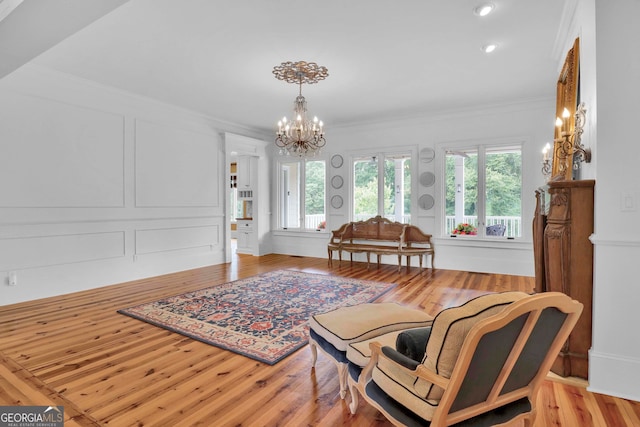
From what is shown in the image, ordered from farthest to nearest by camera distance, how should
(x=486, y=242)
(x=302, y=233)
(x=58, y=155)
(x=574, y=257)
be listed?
(x=302, y=233) < (x=486, y=242) < (x=58, y=155) < (x=574, y=257)

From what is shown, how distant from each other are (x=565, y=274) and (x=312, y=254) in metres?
6.01

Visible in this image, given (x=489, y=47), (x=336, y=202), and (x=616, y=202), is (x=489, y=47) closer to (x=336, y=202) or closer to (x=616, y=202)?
(x=616, y=202)

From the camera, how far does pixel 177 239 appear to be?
20.5 ft

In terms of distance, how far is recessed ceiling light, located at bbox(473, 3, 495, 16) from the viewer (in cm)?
301

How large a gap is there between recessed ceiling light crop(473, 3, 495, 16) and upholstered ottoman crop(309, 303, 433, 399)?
109 inches

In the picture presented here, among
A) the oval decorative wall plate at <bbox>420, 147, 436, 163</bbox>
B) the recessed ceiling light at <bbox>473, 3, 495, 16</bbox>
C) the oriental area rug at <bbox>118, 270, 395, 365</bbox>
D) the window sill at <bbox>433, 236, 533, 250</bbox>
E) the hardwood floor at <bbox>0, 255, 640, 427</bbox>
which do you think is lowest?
the hardwood floor at <bbox>0, 255, 640, 427</bbox>

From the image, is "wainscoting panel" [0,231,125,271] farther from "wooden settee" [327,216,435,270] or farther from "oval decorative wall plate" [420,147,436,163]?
"oval decorative wall plate" [420,147,436,163]

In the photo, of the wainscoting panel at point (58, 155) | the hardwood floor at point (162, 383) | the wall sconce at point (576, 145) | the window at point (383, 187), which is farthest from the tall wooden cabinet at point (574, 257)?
the wainscoting panel at point (58, 155)

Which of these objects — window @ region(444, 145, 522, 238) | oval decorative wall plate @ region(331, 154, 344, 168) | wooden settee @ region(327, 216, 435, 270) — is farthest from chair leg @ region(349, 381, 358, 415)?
oval decorative wall plate @ region(331, 154, 344, 168)

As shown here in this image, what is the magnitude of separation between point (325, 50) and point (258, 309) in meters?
3.15
